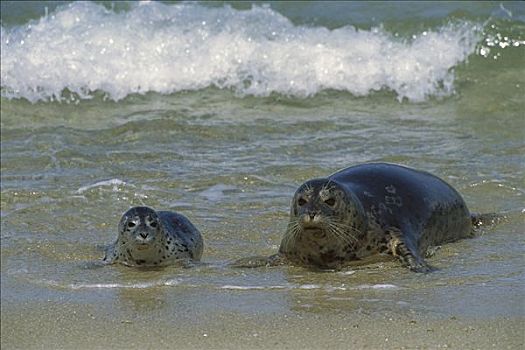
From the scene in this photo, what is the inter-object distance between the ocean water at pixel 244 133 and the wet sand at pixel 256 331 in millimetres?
122

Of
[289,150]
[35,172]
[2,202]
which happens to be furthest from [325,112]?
[2,202]

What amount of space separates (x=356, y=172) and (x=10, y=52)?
804 cm

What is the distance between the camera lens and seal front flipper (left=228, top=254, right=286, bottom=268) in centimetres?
646

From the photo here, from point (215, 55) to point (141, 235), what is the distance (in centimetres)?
726

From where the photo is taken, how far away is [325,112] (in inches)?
469

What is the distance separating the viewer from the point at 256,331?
5.32 metres

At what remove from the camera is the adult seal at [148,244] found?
6.82 m

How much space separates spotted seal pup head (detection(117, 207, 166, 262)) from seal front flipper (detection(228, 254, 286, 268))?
54 cm

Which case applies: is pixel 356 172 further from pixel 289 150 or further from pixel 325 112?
pixel 325 112

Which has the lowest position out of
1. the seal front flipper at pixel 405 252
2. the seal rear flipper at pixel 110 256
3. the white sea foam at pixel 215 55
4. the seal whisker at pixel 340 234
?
A: the seal rear flipper at pixel 110 256

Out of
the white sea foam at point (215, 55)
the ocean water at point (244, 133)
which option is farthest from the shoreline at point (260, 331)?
the white sea foam at point (215, 55)

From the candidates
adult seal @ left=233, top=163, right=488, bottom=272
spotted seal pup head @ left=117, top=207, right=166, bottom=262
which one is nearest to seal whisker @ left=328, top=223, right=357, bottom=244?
adult seal @ left=233, top=163, right=488, bottom=272

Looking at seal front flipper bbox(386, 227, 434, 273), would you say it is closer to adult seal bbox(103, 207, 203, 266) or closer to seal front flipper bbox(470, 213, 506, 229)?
seal front flipper bbox(470, 213, 506, 229)

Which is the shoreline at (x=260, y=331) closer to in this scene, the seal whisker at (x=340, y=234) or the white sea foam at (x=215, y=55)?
the seal whisker at (x=340, y=234)
